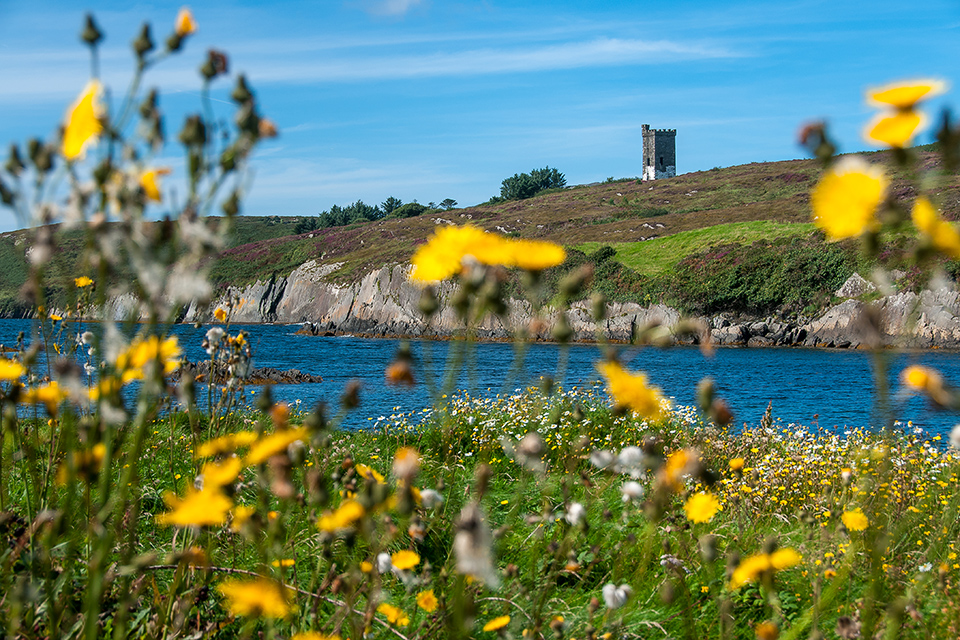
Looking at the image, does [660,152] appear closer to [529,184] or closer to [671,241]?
[529,184]

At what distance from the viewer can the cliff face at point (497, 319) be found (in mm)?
24828

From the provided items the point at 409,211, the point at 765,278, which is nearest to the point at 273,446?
the point at 765,278

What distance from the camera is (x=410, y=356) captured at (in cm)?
107

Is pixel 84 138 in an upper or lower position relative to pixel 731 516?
upper

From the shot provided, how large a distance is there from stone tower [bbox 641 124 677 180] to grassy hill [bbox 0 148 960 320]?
23.5ft

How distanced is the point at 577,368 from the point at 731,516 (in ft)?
52.3

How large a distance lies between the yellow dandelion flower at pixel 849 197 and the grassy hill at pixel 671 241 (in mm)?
971

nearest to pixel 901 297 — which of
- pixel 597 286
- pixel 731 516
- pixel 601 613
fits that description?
pixel 597 286

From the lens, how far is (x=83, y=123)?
96 centimetres

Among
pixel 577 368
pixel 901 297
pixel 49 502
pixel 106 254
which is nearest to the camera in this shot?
pixel 106 254

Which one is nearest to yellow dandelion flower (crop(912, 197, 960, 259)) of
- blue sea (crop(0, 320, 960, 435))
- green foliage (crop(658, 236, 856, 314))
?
blue sea (crop(0, 320, 960, 435))

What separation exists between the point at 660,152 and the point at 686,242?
48652mm

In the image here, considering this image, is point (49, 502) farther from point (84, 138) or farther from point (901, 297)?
point (901, 297)

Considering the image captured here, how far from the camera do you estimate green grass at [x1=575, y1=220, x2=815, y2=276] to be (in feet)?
110
